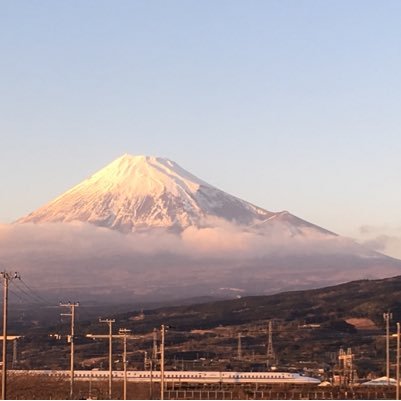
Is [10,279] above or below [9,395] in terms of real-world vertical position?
above

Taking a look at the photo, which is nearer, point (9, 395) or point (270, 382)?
point (9, 395)

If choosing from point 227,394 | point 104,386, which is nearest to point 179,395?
point 227,394

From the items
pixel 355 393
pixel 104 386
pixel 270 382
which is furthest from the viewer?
pixel 270 382

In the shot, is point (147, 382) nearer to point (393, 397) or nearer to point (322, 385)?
point (322, 385)

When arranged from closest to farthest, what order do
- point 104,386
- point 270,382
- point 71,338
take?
point 71,338, point 104,386, point 270,382

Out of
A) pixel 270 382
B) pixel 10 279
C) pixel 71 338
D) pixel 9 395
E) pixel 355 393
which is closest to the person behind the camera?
pixel 10 279

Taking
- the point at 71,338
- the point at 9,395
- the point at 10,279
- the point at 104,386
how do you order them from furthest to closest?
the point at 104,386 → the point at 9,395 → the point at 71,338 → the point at 10,279

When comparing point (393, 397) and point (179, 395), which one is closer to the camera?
point (393, 397)

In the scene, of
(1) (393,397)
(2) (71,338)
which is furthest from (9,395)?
(1) (393,397)

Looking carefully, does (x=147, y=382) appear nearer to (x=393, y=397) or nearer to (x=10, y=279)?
(x=393, y=397)
